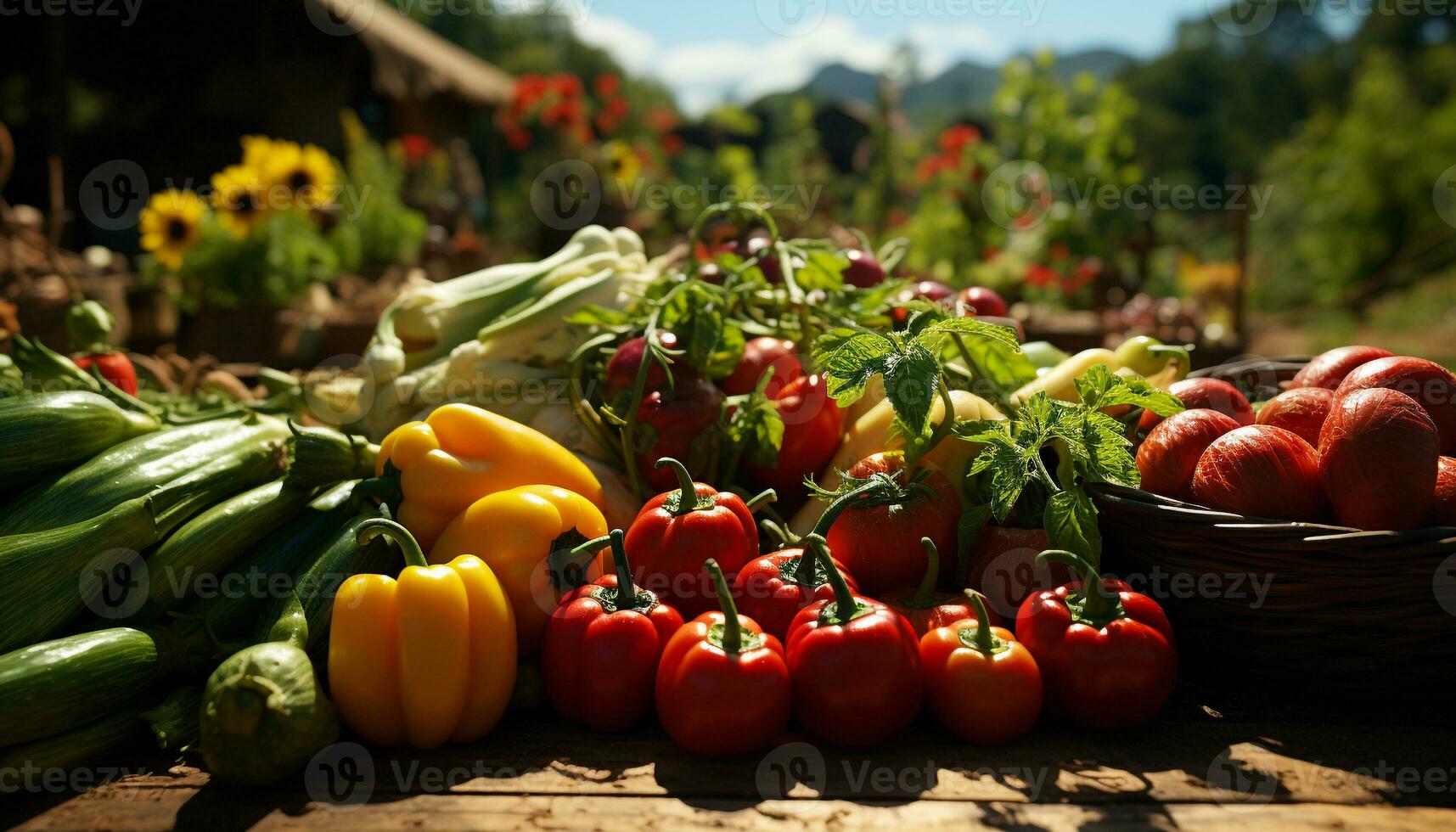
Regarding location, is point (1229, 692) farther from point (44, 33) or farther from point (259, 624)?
point (44, 33)

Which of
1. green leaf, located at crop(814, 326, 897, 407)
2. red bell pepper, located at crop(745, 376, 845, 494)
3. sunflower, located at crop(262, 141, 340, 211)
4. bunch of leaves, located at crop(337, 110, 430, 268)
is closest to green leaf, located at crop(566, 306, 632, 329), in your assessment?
red bell pepper, located at crop(745, 376, 845, 494)

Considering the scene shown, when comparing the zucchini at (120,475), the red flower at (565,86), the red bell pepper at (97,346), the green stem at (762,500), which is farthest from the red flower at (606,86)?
the green stem at (762,500)

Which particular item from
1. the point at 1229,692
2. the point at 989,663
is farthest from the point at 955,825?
the point at 1229,692

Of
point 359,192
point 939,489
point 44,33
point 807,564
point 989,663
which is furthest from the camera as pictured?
point 44,33

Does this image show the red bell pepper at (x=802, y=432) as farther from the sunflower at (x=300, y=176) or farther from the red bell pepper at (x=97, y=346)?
the sunflower at (x=300, y=176)

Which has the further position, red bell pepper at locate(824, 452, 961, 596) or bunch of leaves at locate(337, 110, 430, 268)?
bunch of leaves at locate(337, 110, 430, 268)

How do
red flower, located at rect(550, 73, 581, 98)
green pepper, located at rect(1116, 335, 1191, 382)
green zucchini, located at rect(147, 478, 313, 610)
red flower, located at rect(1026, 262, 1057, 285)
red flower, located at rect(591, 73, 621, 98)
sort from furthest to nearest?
1. red flower, located at rect(550, 73, 581, 98)
2. red flower, located at rect(591, 73, 621, 98)
3. red flower, located at rect(1026, 262, 1057, 285)
4. green pepper, located at rect(1116, 335, 1191, 382)
5. green zucchini, located at rect(147, 478, 313, 610)

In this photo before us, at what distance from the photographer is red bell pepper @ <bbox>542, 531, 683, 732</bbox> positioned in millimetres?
1798

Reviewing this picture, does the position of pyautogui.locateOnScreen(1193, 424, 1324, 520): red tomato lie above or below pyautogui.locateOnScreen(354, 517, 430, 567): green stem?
above

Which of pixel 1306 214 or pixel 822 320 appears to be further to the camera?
pixel 1306 214

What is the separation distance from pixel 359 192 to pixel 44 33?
648 centimetres

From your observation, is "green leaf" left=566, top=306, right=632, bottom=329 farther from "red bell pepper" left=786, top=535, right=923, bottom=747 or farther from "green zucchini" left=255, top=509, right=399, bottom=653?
"red bell pepper" left=786, top=535, right=923, bottom=747

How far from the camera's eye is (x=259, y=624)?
1.92m

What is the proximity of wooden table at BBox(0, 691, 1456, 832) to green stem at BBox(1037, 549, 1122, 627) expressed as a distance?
216 mm
